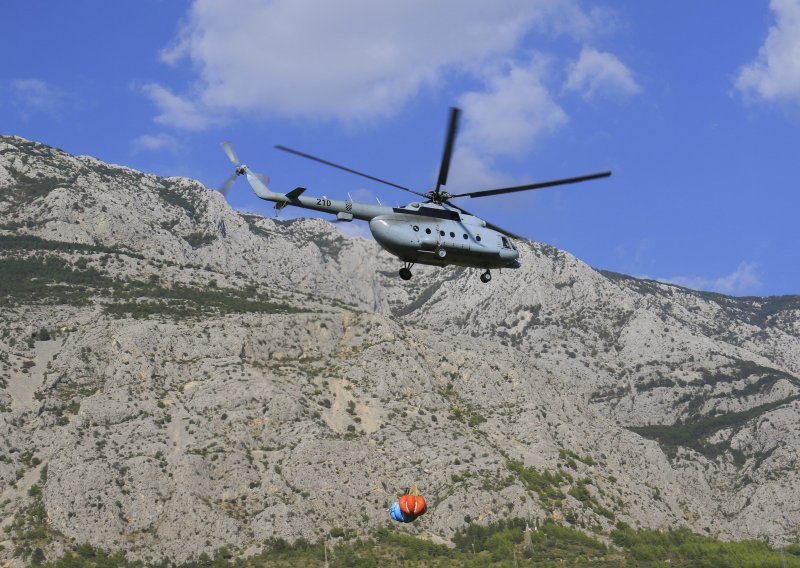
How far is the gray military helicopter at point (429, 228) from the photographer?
62.7m

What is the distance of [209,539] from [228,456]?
51.1 ft

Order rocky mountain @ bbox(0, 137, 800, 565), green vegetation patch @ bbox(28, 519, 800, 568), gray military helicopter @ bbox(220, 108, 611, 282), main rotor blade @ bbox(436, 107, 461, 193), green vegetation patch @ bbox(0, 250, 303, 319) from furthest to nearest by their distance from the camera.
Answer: green vegetation patch @ bbox(0, 250, 303, 319) < rocky mountain @ bbox(0, 137, 800, 565) < green vegetation patch @ bbox(28, 519, 800, 568) < gray military helicopter @ bbox(220, 108, 611, 282) < main rotor blade @ bbox(436, 107, 461, 193)

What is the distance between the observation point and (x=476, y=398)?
166 m

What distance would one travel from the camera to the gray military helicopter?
6272 centimetres

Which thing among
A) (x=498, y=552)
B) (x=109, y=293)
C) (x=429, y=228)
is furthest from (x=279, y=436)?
(x=429, y=228)

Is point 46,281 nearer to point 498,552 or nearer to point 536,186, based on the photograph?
point 498,552

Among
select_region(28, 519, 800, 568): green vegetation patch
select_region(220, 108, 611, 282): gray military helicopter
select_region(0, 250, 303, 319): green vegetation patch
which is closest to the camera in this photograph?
select_region(220, 108, 611, 282): gray military helicopter

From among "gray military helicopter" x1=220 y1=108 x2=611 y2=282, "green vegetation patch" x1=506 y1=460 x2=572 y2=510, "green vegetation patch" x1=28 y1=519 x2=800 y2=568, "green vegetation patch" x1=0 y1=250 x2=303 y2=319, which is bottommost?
"green vegetation patch" x1=28 y1=519 x2=800 y2=568

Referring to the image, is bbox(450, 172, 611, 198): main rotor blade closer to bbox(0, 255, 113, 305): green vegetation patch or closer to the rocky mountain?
the rocky mountain

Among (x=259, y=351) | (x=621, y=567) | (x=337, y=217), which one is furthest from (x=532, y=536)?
(x=337, y=217)

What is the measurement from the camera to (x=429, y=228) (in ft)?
210

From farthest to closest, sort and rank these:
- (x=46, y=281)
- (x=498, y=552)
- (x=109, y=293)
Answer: (x=46, y=281) < (x=109, y=293) < (x=498, y=552)

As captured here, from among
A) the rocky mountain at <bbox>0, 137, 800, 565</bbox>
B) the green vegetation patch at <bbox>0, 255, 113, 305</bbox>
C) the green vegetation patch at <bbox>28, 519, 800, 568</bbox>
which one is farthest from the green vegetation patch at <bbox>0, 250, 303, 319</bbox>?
the green vegetation patch at <bbox>28, 519, 800, 568</bbox>

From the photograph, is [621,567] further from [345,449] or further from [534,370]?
[534,370]
